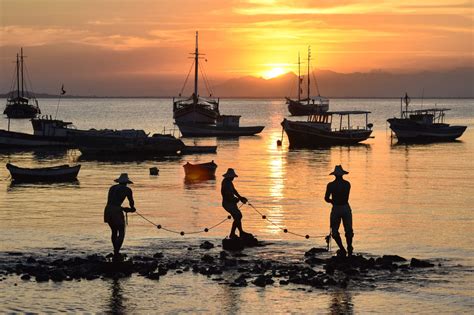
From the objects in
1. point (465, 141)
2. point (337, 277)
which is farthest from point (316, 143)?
point (337, 277)

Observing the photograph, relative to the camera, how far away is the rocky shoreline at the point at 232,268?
2020cm

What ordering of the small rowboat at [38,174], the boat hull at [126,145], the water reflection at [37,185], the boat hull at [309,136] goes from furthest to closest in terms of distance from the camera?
the boat hull at [309,136]
the boat hull at [126,145]
the small rowboat at [38,174]
the water reflection at [37,185]

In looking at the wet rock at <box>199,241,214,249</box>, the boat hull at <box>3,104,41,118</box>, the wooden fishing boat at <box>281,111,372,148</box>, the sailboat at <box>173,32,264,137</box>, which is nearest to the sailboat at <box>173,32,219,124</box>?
the sailboat at <box>173,32,264,137</box>

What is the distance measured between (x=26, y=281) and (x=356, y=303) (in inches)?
297

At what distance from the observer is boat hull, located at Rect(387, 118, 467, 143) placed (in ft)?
318

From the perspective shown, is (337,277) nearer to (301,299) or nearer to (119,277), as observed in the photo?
(301,299)

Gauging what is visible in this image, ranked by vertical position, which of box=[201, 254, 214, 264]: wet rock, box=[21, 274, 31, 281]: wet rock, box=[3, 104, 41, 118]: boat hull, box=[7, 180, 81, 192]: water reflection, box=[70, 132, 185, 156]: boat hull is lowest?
box=[21, 274, 31, 281]: wet rock

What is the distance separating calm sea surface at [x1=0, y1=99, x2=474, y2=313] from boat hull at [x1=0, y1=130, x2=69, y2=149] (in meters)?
7.19

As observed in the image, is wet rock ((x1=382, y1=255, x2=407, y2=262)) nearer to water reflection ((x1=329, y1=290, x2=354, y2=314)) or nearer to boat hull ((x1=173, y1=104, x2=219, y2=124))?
water reflection ((x1=329, y1=290, x2=354, y2=314))

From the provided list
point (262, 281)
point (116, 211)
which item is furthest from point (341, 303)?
point (116, 211)

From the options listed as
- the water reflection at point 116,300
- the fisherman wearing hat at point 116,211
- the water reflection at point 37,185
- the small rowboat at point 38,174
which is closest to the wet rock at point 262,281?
the water reflection at point 116,300

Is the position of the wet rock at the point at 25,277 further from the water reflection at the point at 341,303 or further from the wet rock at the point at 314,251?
the wet rock at the point at 314,251

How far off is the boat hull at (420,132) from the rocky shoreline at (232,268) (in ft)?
247

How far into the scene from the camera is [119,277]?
20531mm
